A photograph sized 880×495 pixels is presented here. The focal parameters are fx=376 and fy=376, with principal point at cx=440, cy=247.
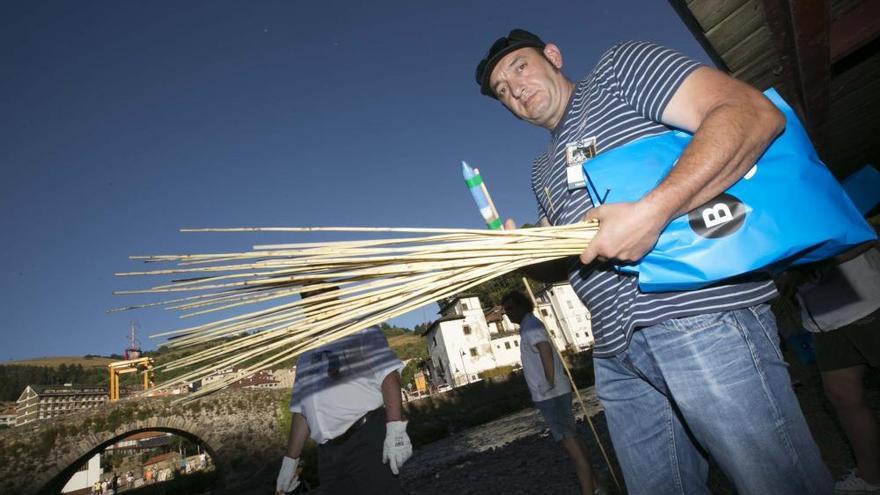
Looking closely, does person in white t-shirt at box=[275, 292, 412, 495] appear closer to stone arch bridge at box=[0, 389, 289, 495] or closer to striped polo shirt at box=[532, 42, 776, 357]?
striped polo shirt at box=[532, 42, 776, 357]

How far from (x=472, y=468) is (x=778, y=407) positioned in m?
7.89

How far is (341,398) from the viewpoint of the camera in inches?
119

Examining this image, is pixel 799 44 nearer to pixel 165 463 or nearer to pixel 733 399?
pixel 733 399

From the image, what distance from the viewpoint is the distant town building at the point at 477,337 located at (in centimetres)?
3744

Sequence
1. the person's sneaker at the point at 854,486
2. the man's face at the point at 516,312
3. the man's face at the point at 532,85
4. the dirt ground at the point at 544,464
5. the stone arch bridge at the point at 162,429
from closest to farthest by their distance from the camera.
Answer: the man's face at the point at 532,85 → the person's sneaker at the point at 854,486 → the dirt ground at the point at 544,464 → the man's face at the point at 516,312 → the stone arch bridge at the point at 162,429

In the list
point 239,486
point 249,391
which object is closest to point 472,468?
point 239,486

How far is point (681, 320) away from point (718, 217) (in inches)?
12.8

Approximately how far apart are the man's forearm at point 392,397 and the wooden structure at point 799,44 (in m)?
3.34

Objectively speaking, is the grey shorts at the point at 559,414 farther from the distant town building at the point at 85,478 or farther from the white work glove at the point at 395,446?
the distant town building at the point at 85,478

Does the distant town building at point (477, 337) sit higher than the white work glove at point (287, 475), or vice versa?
the distant town building at point (477, 337)

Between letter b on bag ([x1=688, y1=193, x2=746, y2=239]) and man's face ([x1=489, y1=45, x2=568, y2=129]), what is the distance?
92cm

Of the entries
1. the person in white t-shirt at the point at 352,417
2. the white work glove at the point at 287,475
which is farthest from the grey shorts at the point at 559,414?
the white work glove at the point at 287,475

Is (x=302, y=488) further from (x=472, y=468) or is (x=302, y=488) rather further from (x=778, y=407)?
(x=778, y=407)

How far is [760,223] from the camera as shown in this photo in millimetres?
931
